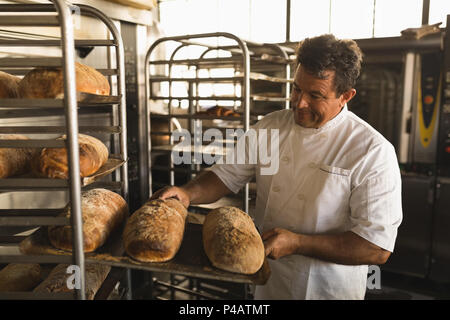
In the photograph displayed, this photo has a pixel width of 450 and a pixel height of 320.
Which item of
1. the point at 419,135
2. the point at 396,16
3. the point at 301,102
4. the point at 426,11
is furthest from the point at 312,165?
Answer: the point at 396,16

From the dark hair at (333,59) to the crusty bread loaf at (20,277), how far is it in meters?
1.27

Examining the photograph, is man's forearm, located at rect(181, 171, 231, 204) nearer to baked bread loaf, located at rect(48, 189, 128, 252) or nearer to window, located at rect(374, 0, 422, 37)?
baked bread loaf, located at rect(48, 189, 128, 252)

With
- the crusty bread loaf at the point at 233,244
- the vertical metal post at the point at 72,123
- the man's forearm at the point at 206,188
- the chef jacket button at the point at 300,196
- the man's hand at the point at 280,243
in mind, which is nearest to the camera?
the vertical metal post at the point at 72,123

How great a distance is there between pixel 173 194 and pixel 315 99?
71 cm

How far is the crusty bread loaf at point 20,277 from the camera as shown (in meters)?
1.28

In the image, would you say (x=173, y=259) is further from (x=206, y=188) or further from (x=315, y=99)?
(x=315, y=99)

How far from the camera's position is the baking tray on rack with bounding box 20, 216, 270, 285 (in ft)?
3.44

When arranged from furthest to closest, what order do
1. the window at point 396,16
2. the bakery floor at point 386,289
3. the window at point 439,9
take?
1. the window at point 396,16
2. the window at point 439,9
3. the bakery floor at point 386,289

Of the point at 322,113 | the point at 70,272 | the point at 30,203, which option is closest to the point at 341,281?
the point at 322,113

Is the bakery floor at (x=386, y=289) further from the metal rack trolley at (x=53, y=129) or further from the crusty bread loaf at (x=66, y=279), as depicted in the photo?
the metal rack trolley at (x=53, y=129)

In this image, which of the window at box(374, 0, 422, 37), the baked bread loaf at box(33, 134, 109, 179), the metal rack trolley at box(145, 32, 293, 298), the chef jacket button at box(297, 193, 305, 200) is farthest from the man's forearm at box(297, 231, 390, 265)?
the window at box(374, 0, 422, 37)

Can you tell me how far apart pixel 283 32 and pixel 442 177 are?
309cm

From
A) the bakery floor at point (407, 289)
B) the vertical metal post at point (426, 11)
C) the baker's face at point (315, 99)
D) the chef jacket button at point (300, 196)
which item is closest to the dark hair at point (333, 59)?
the baker's face at point (315, 99)

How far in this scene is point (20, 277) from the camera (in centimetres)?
131
